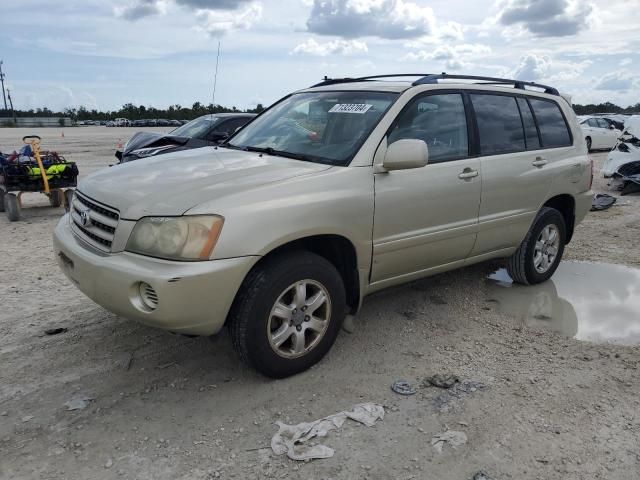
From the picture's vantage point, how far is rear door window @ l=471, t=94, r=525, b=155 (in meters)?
4.43

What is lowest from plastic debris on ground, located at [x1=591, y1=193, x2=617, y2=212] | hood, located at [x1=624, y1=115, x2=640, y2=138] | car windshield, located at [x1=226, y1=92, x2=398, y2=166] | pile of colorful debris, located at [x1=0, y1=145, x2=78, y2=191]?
plastic debris on ground, located at [x1=591, y1=193, x2=617, y2=212]

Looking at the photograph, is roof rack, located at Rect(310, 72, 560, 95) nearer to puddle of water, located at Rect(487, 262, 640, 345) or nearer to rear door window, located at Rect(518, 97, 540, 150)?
rear door window, located at Rect(518, 97, 540, 150)

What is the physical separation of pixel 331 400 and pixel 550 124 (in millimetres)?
3475

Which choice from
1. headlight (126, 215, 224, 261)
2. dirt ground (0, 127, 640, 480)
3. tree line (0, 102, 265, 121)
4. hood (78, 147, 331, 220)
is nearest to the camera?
dirt ground (0, 127, 640, 480)

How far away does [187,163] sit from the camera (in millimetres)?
3773

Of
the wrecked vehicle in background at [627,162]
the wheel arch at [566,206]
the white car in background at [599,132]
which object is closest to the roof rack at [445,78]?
the wheel arch at [566,206]

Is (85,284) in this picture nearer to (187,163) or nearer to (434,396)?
(187,163)

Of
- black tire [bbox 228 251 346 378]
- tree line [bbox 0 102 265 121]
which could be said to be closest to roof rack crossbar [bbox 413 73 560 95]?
black tire [bbox 228 251 346 378]

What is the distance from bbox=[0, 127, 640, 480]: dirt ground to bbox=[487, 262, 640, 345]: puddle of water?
21 centimetres

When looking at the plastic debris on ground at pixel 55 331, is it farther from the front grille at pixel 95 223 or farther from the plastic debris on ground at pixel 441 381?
the plastic debris on ground at pixel 441 381

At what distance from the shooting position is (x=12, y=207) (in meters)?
8.09

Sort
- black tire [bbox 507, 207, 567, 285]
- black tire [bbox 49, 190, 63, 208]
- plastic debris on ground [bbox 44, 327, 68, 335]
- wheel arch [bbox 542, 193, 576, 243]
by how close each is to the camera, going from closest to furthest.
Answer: plastic debris on ground [bbox 44, 327, 68, 335]
black tire [bbox 507, 207, 567, 285]
wheel arch [bbox 542, 193, 576, 243]
black tire [bbox 49, 190, 63, 208]

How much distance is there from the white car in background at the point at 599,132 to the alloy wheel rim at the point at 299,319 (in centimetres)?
2090

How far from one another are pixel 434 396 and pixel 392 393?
25 cm
